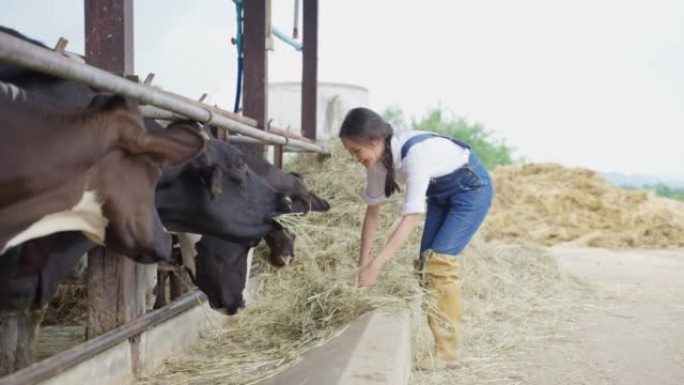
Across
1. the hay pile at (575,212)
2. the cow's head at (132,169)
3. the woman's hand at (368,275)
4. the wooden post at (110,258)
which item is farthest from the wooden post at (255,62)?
the hay pile at (575,212)

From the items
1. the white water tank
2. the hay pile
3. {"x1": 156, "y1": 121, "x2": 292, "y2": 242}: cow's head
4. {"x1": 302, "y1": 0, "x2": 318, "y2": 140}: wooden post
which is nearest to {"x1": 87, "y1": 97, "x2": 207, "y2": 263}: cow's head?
{"x1": 156, "y1": 121, "x2": 292, "y2": 242}: cow's head

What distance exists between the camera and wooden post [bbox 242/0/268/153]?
5332mm

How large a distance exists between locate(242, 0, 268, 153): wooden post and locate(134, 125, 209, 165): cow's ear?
10.2ft

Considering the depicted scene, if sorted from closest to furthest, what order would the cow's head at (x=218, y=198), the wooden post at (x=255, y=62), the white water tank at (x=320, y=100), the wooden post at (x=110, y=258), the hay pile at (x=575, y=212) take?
the wooden post at (x=110, y=258) < the cow's head at (x=218, y=198) < the wooden post at (x=255, y=62) < the hay pile at (x=575, y=212) < the white water tank at (x=320, y=100)

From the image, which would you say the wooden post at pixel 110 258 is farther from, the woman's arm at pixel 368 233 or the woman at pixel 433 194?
the woman's arm at pixel 368 233

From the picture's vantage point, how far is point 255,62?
17.6 feet

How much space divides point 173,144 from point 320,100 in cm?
1658

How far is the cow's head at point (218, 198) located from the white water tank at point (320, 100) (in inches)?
560

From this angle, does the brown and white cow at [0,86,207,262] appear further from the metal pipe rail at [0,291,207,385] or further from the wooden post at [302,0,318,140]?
the wooden post at [302,0,318,140]

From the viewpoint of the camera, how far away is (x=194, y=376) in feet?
10.9

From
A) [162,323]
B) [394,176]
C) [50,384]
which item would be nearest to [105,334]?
[50,384]

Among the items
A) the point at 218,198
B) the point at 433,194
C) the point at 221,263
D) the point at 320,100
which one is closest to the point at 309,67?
the point at 433,194

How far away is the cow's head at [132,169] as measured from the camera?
2141 millimetres

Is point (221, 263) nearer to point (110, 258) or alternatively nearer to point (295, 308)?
point (295, 308)
